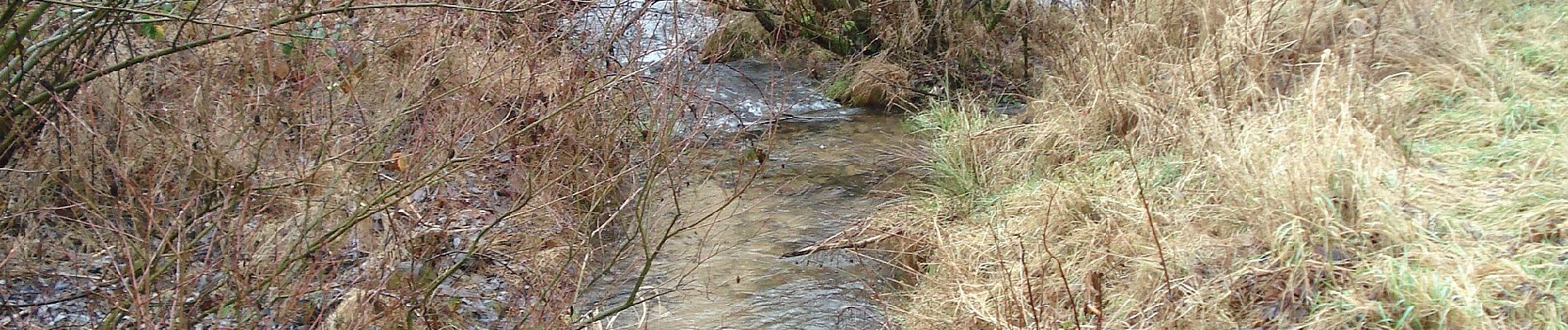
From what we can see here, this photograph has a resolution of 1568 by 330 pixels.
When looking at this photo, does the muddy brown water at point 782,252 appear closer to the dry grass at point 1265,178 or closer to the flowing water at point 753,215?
the flowing water at point 753,215

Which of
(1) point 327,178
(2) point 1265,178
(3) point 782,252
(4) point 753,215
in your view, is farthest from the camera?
(4) point 753,215

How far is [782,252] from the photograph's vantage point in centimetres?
614

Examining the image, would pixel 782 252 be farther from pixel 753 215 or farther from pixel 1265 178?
pixel 1265 178

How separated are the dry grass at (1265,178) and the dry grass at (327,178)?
1631 millimetres

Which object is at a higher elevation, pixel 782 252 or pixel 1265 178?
pixel 1265 178

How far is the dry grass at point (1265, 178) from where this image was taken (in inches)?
150

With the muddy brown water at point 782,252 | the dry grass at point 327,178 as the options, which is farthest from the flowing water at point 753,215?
the dry grass at point 327,178

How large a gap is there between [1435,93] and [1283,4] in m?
1.02

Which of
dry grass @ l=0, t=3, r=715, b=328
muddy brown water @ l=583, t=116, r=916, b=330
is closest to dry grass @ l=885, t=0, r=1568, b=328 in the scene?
muddy brown water @ l=583, t=116, r=916, b=330

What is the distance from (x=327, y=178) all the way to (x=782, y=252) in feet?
7.25

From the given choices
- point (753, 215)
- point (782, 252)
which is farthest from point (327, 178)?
point (753, 215)

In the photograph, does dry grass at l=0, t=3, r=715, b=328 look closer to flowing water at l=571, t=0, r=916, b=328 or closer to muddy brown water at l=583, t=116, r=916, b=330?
flowing water at l=571, t=0, r=916, b=328

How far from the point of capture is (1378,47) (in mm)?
5867

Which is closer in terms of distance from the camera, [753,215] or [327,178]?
[327,178]
